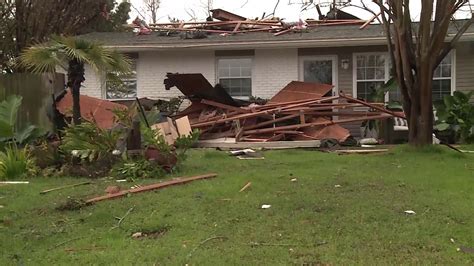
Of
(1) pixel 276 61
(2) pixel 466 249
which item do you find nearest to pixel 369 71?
(1) pixel 276 61

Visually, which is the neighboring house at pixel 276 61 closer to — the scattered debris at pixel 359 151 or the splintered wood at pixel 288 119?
the splintered wood at pixel 288 119

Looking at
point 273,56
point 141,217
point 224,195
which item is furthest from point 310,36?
point 141,217

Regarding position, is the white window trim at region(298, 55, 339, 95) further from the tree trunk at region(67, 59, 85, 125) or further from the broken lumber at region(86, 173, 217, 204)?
the broken lumber at region(86, 173, 217, 204)

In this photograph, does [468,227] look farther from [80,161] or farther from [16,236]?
[80,161]

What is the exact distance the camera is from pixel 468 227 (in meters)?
5.46

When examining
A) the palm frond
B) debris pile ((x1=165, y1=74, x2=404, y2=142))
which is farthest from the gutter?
the palm frond

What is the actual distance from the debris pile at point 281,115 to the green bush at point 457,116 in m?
1.07

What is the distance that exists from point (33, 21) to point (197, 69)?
635 cm

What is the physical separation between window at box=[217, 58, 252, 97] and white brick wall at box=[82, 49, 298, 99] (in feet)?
0.71

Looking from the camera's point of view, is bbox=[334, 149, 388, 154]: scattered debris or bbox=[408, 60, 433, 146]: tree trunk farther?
bbox=[334, 149, 388, 154]: scattered debris

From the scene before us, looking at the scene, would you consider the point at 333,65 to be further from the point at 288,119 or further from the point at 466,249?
the point at 466,249

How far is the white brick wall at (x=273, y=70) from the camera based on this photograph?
1656cm

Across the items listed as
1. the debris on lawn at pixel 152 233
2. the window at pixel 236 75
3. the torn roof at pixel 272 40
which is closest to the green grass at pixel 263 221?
the debris on lawn at pixel 152 233

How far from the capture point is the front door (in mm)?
16516
